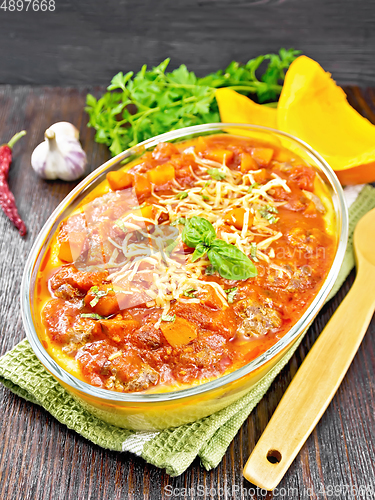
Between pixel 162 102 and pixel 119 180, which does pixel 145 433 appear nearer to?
pixel 119 180

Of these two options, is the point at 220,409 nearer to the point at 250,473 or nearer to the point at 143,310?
the point at 250,473

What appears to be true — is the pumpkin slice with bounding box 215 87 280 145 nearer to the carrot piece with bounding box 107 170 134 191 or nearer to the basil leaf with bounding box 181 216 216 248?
the carrot piece with bounding box 107 170 134 191

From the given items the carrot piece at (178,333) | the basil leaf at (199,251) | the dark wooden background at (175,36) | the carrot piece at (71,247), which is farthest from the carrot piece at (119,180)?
the dark wooden background at (175,36)

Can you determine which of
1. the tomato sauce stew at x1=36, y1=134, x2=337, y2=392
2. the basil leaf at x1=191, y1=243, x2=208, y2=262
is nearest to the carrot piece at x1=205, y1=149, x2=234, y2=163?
the tomato sauce stew at x1=36, y1=134, x2=337, y2=392

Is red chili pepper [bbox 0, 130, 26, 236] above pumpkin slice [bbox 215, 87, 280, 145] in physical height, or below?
below

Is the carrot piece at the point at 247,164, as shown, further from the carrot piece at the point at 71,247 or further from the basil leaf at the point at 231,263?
the carrot piece at the point at 71,247

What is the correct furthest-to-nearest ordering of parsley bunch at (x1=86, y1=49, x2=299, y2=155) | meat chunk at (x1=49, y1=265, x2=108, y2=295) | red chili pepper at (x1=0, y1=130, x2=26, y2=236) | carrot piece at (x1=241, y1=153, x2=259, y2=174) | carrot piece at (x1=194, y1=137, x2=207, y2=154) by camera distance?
parsley bunch at (x1=86, y1=49, x2=299, y2=155)
red chili pepper at (x1=0, y1=130, x2=26, y2=236)
carrot piece at (x1=194, y1=137, x2=207, y2=154)
carrot piece at (x1=241, y1=153, x2=259, y2=174)
meat chunk at (x1=49, y1=265, x2=108, y2=295)

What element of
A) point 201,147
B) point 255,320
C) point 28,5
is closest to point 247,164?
point 201,147
